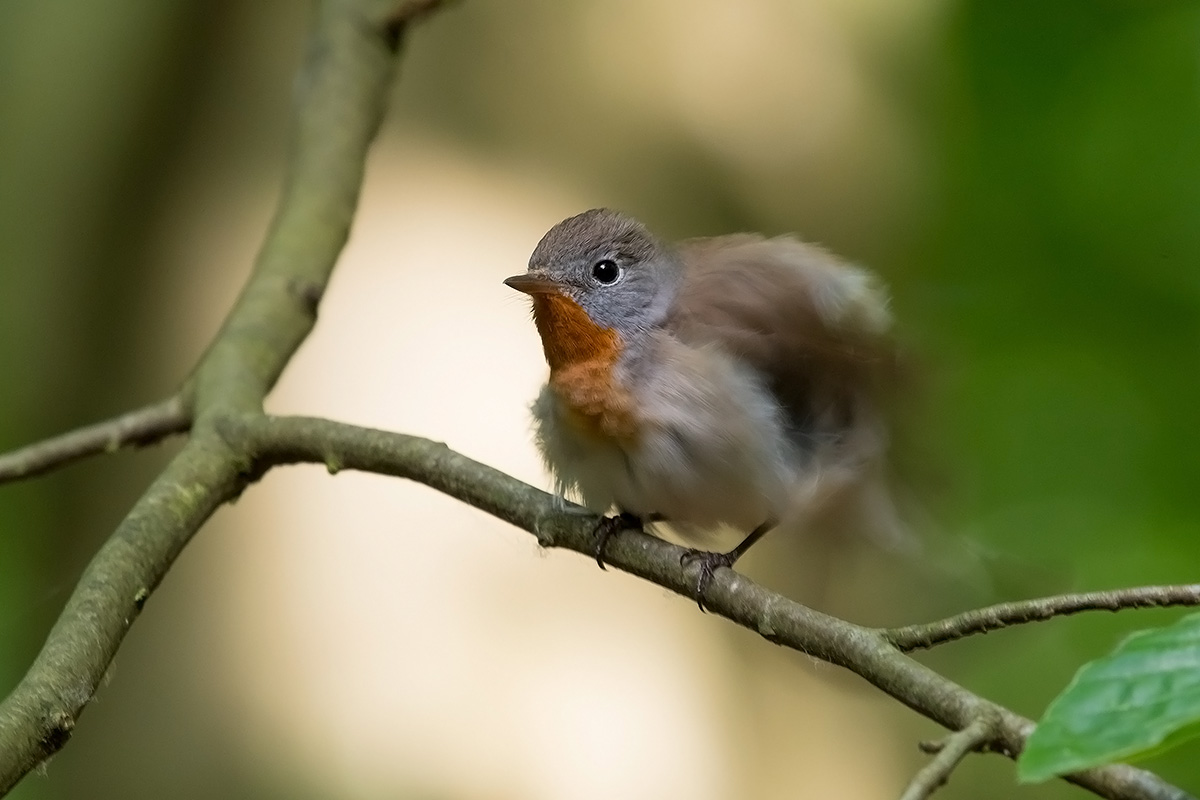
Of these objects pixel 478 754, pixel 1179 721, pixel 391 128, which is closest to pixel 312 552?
pixel 478 754

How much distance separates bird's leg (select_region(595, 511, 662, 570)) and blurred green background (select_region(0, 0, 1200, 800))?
1.34ft

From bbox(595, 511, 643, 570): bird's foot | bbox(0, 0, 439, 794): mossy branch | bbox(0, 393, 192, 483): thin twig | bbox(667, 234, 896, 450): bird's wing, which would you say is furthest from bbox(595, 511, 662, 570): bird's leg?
bbox(0, 393, 192, 483): thin twig

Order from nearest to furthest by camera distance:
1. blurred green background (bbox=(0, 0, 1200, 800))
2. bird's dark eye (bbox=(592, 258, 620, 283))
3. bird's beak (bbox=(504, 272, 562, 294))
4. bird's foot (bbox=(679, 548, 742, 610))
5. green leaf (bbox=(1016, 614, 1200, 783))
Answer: green leaf (bbox=(1016, 614, 1200, 783)) < bird's foot (bbox=(679, 548, 742, 610)) < bird's beak (bbox=(504, 272, 562, 294)) < bird's dark eye (bbox=(592, 258, 620, 283)) < blurred green background (bbox=(0, 0, 1200, 800))

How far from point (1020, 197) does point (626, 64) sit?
1.66m

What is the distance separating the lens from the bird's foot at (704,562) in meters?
1.27

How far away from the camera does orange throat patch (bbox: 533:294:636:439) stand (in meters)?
1.45

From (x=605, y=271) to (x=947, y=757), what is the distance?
93cm

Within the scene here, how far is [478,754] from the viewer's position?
319 cm

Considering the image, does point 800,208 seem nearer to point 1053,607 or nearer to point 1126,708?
point 1053,607

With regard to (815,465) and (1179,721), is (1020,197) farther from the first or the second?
(1179,721)

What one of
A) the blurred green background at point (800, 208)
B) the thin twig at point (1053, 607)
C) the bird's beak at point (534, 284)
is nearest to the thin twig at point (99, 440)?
the blurred green background at point (800, 208)

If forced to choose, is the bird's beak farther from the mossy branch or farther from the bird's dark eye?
the mossy branch

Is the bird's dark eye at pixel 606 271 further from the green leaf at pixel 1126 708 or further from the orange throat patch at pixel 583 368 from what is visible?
the green leaf at pixel 1126 708

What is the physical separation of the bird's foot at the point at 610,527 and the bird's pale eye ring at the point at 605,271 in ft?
1.15
